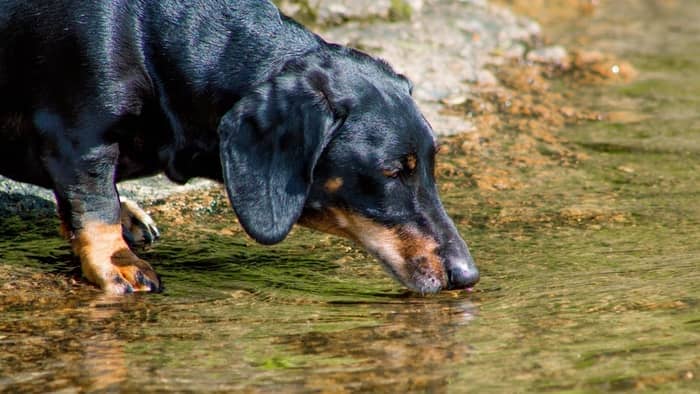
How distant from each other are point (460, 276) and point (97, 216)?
138 cm

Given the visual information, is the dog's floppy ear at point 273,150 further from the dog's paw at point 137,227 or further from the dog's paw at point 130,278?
the dog's paw at point 137,227

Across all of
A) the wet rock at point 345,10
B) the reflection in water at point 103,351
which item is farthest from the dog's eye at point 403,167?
the wet rock at point 345,10

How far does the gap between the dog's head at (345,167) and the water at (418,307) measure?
185mm

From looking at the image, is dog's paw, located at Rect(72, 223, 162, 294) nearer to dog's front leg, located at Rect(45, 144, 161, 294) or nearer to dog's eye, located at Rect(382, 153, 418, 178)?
dog's front leg, located at Rect(45, 144, 161, 294)

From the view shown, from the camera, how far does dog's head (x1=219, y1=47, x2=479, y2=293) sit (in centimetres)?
433

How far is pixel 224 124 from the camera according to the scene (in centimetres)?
433

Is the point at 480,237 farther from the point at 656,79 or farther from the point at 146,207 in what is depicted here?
the point at 656,79

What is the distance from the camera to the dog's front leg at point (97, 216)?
181 inches

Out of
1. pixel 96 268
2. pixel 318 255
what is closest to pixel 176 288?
pixel 96 268

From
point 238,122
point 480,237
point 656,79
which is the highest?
point 238,122

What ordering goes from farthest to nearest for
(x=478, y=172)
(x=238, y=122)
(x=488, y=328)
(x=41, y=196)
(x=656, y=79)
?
(x=656, y=79), (x=478, y=172), (x=41, y=196), (x=238, y=122), (x=488, y=328)

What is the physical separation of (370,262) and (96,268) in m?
1.07

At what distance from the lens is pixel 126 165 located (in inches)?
190

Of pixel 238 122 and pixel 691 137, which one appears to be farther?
pixel 691 137
